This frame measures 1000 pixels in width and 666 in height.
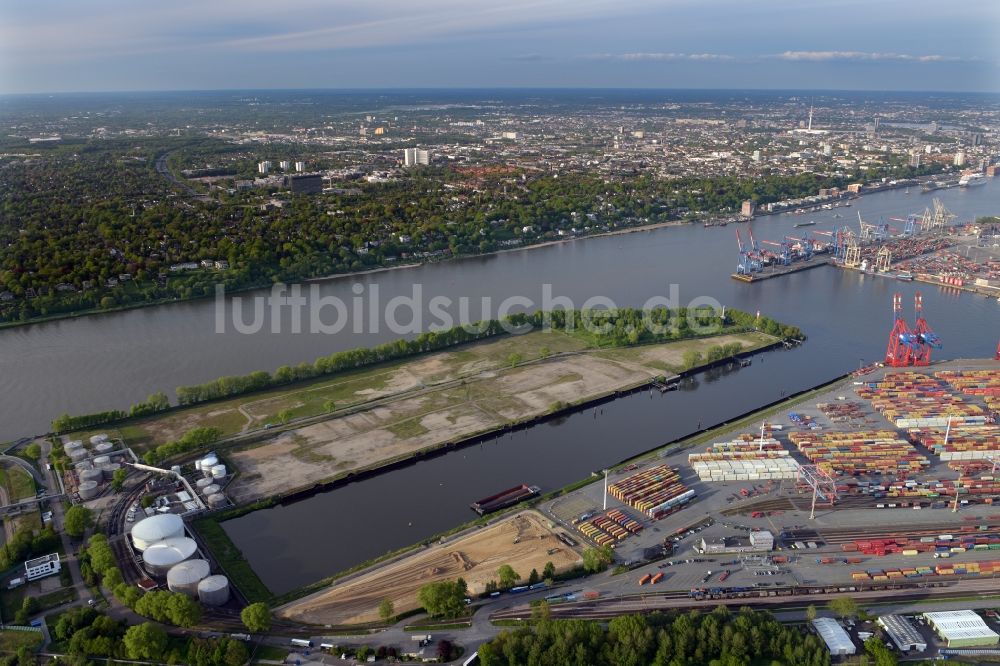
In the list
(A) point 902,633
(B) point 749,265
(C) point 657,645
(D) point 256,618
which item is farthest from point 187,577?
(B) point 749,265

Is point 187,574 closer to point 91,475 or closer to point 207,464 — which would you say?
point 207,464

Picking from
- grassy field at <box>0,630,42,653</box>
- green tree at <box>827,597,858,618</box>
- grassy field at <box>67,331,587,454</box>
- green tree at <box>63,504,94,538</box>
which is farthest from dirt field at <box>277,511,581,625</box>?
grassy field at <box>67,331,587,454</box>

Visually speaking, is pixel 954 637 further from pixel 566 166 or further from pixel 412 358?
pixel 566 166

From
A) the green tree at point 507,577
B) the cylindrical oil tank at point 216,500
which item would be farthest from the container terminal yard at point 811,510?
the cylindrical oil tank at point 216,500

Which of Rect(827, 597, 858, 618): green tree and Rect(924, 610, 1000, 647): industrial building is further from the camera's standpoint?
Rect(827, 597, 858, 618): green tree

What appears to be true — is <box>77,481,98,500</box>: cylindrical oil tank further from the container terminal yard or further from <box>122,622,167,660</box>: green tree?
the container terminal yard

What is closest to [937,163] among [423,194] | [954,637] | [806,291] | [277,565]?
[806,291]
